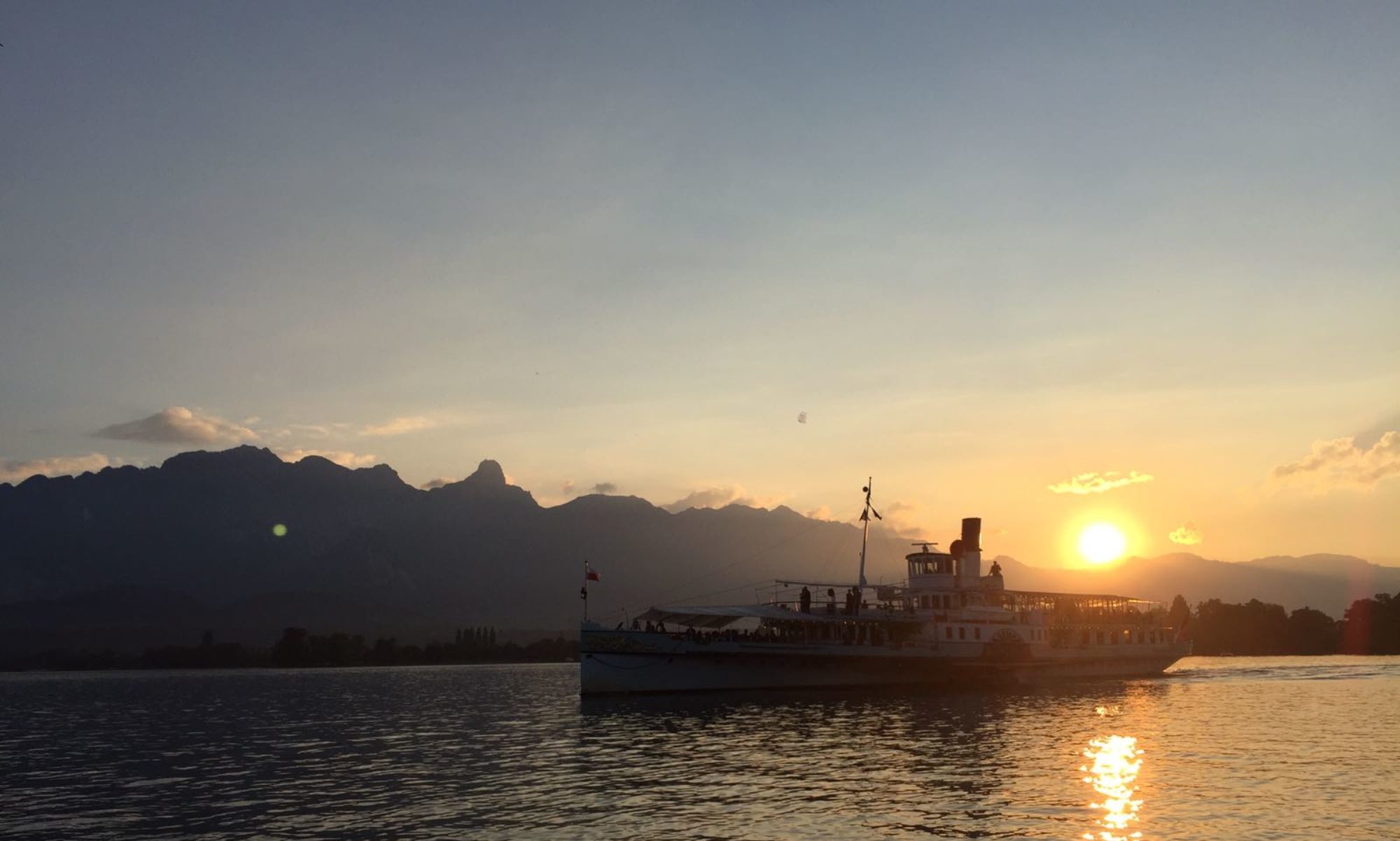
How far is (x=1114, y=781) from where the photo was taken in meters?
37.9

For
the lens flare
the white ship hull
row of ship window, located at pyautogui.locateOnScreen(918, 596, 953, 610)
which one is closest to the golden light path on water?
the lens flare

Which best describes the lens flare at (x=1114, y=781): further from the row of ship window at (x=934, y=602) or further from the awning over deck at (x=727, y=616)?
the row of ship window at (x=934, y=602)

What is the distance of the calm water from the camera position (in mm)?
31188

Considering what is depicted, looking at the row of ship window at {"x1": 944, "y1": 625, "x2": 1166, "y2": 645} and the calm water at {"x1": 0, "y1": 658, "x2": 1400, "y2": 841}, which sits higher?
the row of ship window at {"x1": 944, "y1": 625, "x2": 1166, "y2": 645}

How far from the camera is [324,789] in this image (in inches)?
1550

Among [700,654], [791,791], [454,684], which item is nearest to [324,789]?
[791,791]

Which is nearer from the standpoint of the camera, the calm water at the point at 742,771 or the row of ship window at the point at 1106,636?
the calm water at the point at 742,771

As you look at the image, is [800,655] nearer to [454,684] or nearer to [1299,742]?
[1299,742]

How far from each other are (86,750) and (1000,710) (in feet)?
184

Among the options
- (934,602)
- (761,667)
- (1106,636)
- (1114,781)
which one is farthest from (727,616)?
(1106,636)

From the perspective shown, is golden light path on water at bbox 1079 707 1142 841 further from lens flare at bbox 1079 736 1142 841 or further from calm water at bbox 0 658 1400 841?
calm water at bbox 0 658 1400 841

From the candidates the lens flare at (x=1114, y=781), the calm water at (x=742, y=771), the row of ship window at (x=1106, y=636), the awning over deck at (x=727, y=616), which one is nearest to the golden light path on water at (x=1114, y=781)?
the lens flare at (x=1114, y=781)

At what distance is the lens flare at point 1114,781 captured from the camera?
29422 mm

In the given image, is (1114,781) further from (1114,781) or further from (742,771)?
(742,771)
